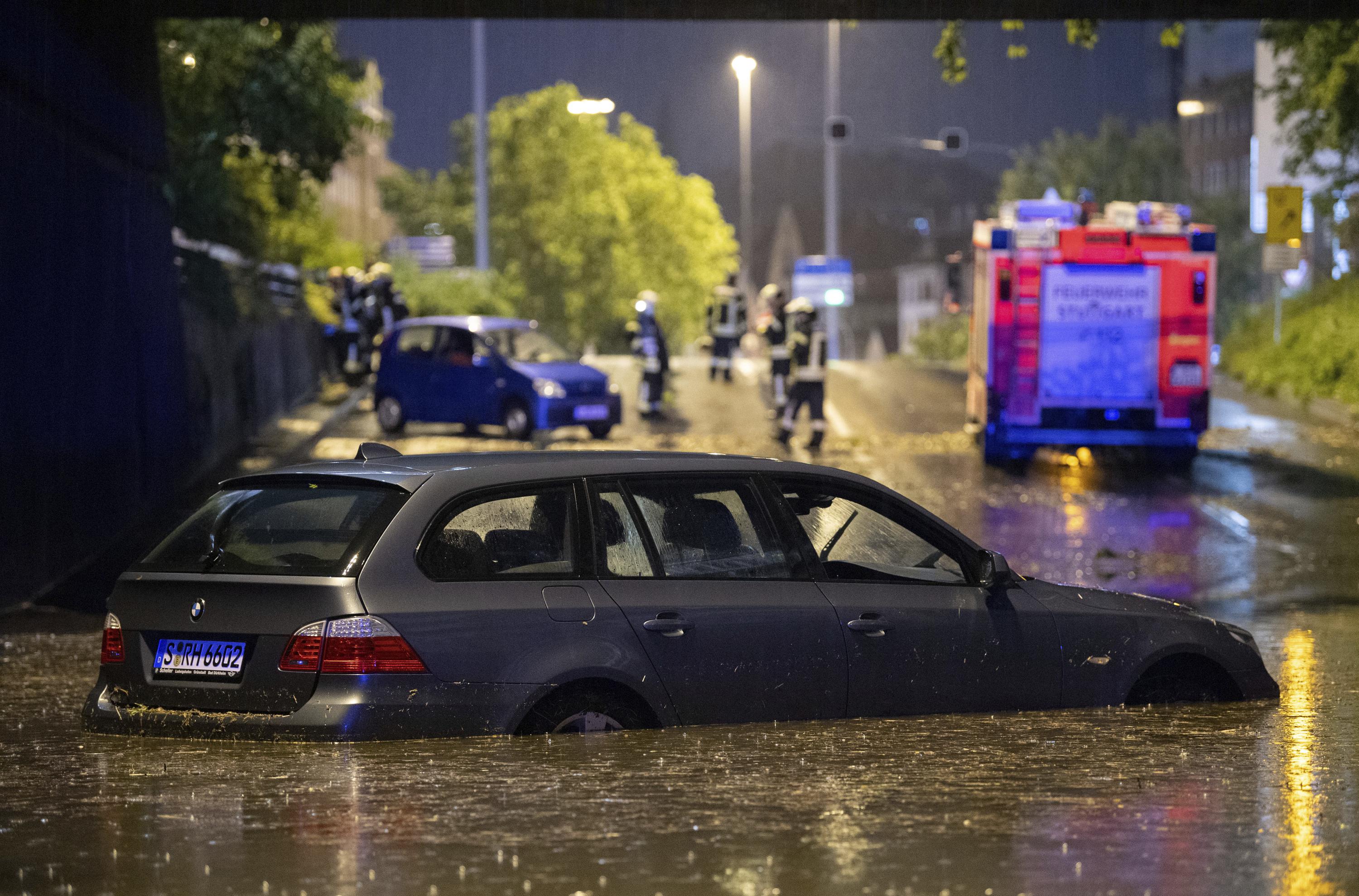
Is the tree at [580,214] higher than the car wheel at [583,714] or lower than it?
higher

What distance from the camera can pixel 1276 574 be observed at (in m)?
13.5

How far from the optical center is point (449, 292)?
42094 mm

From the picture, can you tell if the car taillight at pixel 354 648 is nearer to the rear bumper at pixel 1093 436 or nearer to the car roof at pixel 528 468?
the car roof at pixel 528 468

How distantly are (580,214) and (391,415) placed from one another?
129ft

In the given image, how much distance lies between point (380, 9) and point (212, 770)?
9.65 m

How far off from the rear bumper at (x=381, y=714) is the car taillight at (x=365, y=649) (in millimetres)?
29

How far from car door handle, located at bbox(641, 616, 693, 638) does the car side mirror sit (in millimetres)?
1212

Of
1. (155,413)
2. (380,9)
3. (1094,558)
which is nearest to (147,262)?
(155,413)

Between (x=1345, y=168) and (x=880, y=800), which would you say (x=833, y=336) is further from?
(x=880, y=800)

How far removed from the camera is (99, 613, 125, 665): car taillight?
6.55 meters

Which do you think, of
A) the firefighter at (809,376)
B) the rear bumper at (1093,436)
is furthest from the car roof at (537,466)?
the firefighter at (809,376)

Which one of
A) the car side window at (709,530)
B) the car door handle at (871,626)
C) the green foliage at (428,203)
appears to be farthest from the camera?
the green foliage at (428,203)

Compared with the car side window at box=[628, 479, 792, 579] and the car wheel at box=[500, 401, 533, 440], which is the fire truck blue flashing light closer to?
the car wheel at box=[500, 401, 533, 440]

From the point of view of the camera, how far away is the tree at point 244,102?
2358 cm
